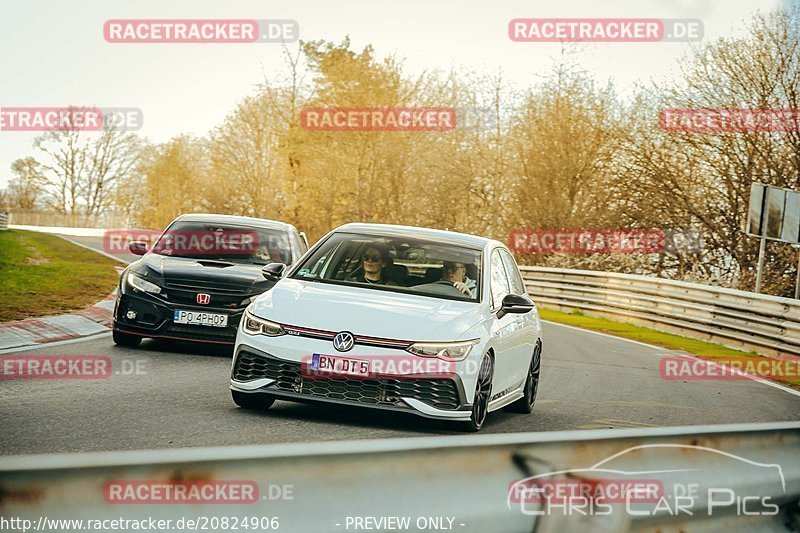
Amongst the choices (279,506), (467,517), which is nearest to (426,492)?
(467,517)

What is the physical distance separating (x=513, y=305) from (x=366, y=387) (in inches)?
68.7

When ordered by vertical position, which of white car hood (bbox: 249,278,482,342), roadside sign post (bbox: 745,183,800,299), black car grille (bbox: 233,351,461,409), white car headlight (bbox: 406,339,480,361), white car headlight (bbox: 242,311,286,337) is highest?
roadside sign post (bbox: 745,183,800,299)

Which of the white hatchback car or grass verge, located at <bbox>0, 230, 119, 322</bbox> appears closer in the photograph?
the white hatchback car

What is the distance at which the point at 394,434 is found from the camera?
8039 millimetres

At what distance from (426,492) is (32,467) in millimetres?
1289

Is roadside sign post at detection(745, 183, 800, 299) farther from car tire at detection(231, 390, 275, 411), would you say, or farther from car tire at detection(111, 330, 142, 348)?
car tire at detection(231, 390, 275, 411)

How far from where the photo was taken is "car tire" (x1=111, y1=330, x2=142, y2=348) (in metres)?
13.1

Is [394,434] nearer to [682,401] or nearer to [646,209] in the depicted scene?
[682,401]
